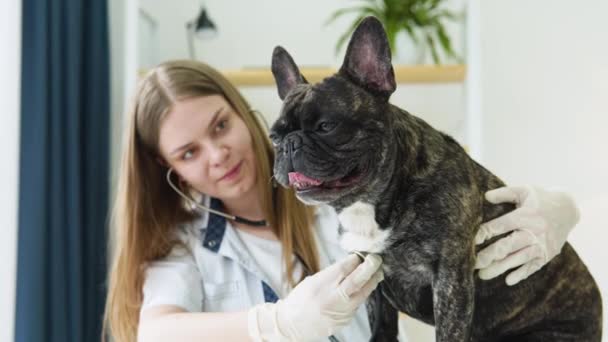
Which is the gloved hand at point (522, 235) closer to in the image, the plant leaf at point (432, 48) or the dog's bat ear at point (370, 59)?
the dog's bat ear at point (370, 59)

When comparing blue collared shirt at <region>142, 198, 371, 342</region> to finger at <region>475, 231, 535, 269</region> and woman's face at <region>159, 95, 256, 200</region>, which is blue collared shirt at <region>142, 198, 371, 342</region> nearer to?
woman's face at <region>159, 95, 256, 200</region>

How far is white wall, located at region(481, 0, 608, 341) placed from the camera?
1834 millimetres

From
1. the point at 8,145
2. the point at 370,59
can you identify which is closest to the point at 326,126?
the point at 370,59

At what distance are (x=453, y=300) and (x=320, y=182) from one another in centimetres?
27

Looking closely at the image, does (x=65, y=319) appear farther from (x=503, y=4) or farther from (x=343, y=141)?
(x=503, y=4)

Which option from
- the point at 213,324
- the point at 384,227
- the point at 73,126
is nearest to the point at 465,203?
the point at 384,227

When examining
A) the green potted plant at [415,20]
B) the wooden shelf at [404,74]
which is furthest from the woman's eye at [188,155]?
the green potted plant at [415,20]

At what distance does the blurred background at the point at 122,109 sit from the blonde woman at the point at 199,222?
1.19 ft

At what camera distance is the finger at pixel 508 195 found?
1.03 metres

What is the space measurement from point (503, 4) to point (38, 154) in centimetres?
168

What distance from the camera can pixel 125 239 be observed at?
1.54 metres

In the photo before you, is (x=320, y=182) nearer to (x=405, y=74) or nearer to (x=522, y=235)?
(x=522, y=235)

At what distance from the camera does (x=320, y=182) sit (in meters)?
0.88

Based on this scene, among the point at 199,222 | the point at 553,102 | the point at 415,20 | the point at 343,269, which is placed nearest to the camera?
the point at 343,269
